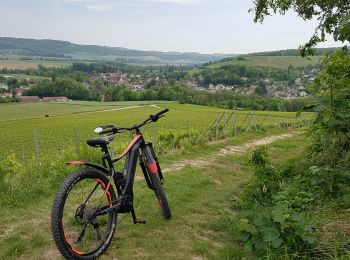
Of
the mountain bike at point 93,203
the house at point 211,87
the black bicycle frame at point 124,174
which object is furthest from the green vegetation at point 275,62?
the mountain bike at point 93,203

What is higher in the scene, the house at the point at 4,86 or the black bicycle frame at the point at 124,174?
the black bicycle frame at the point at 124,174

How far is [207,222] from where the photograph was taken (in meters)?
4.70

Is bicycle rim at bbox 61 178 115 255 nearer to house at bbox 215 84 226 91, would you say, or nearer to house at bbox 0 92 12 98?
house at bbox 0 92 12 98

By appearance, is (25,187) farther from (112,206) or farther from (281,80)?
(281,80)

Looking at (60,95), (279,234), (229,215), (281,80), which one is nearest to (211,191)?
(229,215)

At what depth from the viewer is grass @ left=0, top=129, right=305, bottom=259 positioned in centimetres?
367

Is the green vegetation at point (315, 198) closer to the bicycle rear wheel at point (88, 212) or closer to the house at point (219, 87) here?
the bicycle rear wheel at point (88, 212)

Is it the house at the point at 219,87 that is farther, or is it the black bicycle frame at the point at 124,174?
the house at the point at 219,87

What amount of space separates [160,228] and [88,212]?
1.14 m

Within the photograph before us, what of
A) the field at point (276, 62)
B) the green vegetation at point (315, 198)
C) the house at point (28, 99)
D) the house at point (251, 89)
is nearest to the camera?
the green vegetation at point (315, 198)

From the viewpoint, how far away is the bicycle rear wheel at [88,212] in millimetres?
3469

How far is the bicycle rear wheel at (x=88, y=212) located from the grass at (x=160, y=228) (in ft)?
0.58

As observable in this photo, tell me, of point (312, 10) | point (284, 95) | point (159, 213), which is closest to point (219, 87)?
point (284, 95)

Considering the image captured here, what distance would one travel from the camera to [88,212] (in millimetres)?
3629
